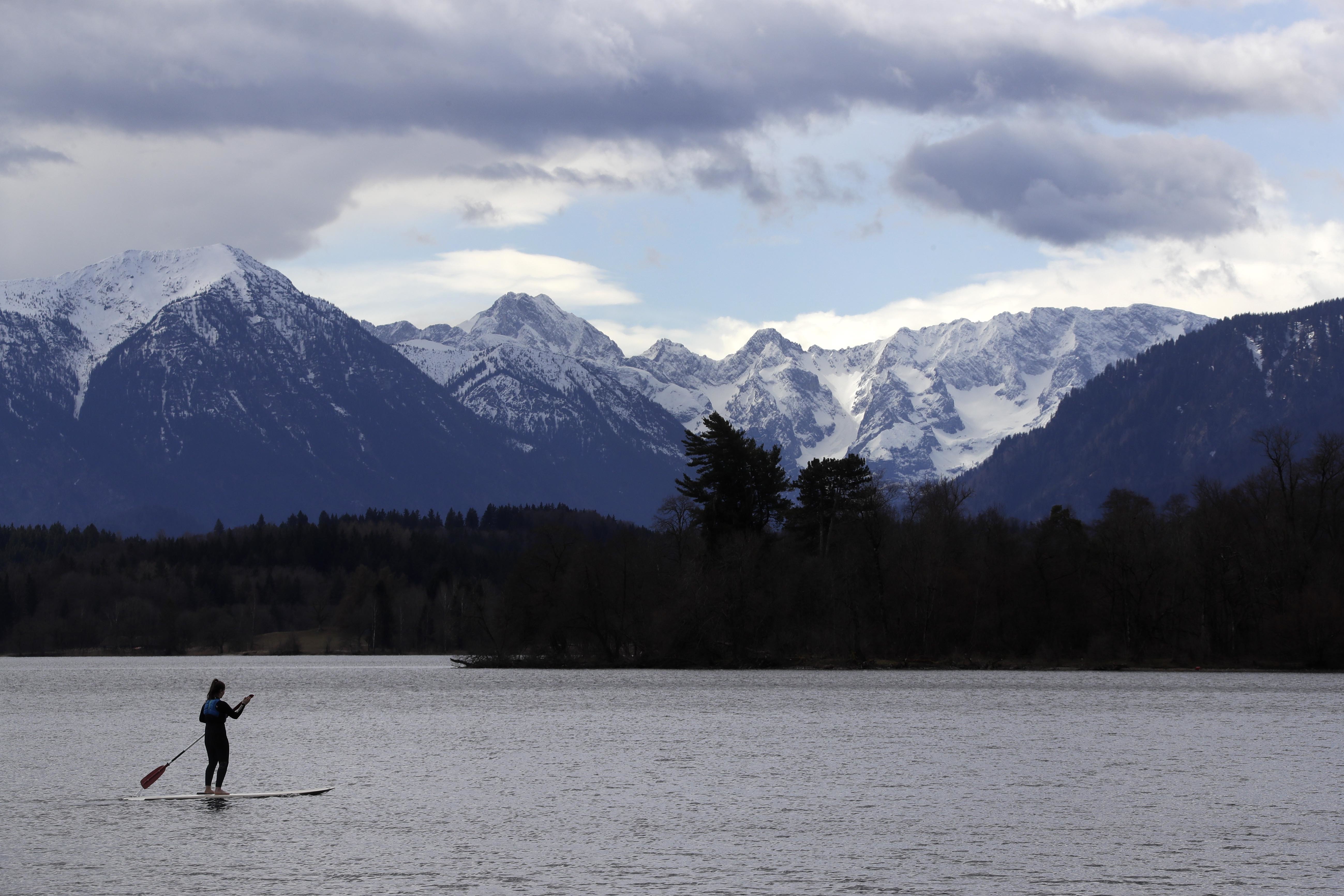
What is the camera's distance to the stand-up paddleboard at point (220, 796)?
126 feet

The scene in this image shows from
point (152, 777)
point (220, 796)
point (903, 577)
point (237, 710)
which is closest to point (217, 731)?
point (237, 710)

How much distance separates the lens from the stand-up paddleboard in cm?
3841

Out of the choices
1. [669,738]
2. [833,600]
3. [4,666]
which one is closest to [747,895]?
[669,738]

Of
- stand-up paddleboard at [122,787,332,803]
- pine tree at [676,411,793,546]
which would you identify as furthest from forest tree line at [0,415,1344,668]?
stand-up paddleboard at [122,787,332,803]

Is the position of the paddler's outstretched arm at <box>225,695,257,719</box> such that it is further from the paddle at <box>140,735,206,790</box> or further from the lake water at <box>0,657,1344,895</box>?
the lake water at <box>0,657,1344,895</box>

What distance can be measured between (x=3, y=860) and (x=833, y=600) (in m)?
95.7

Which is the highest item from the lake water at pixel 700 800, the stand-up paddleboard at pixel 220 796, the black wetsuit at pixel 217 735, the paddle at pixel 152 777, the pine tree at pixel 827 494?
the pine tree at pixel 827 494

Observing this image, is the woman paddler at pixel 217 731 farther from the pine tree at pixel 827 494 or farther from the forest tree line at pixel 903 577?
the pine tree at pixel 827 494

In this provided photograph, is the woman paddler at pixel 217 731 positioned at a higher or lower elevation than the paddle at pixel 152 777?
higher

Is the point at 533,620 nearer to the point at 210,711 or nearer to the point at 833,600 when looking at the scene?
the point at 833,600

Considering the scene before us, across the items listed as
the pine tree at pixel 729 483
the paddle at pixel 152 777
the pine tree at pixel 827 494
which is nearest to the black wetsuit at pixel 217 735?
the paddle at pixel 152 777

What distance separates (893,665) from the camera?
4705 inches

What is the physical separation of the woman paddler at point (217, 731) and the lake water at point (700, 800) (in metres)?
1.13

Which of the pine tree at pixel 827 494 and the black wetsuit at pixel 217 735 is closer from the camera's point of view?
the black wetsuit at pixel 217 735
